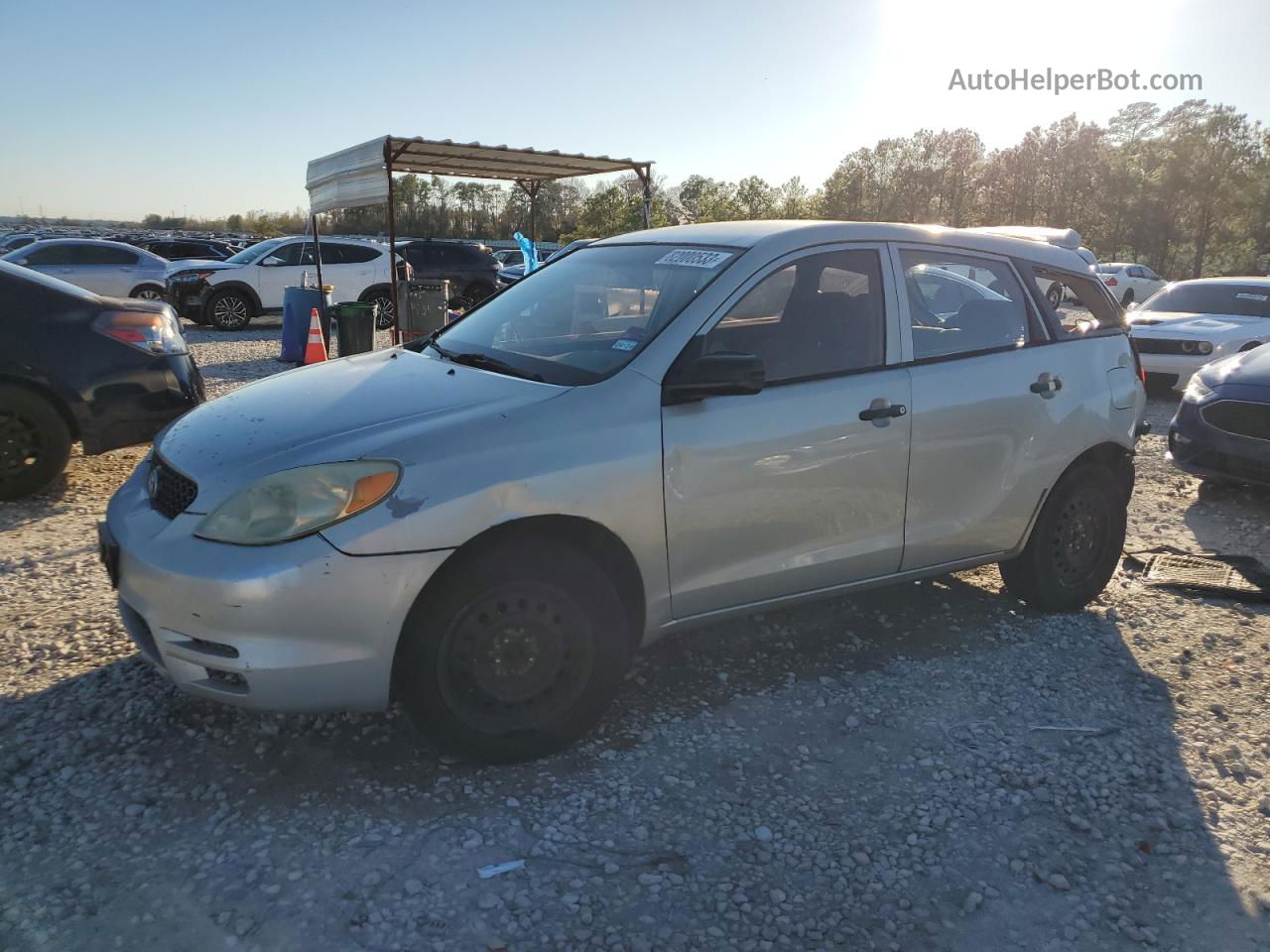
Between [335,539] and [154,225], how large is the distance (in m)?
115

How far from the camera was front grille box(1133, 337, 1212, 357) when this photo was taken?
1046 cm

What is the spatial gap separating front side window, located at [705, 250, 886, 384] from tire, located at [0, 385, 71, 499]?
4.41 metres

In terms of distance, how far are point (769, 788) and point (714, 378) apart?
1.36 m

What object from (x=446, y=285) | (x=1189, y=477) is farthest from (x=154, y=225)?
(x=1189, y=477)

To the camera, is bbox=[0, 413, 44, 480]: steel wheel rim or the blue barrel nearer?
bbox=[0, 413, 44, 480]: steel wheel rim

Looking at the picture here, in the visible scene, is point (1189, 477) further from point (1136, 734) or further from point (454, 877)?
point (454, 877)

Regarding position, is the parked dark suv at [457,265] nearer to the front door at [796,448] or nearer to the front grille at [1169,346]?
the front grille at [1169,346]

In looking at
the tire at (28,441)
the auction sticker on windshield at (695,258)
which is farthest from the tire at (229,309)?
the auction sticker on windshield at (695,258)

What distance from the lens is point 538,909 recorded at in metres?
2.45

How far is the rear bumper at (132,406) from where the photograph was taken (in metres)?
5.72

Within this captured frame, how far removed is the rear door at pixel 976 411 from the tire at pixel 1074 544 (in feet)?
0.59

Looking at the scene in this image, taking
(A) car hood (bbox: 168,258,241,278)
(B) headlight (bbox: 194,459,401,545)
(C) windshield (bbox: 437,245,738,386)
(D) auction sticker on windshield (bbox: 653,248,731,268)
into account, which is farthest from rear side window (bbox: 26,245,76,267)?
(B) headlight (bbox: 194,459,401,545)

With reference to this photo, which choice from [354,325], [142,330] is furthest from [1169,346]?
[142,330]

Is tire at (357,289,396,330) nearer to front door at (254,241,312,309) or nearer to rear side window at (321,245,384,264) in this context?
rear side window at (321,245,384,264)
